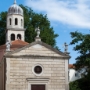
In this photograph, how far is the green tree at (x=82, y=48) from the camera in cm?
3077

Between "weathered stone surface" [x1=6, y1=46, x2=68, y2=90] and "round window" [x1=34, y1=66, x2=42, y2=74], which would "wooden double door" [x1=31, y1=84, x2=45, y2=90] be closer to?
"weathered stone surface" [x1=6, y1=46, x2=68, y2=90]

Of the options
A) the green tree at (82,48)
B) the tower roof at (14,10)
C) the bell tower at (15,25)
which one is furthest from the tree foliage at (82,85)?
the tower roof at (14,10)

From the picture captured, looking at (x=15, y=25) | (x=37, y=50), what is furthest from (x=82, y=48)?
(x=15, y=25)

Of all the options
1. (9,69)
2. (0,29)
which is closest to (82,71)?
(9,69)

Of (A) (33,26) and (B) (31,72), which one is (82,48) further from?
(A) (33,26)

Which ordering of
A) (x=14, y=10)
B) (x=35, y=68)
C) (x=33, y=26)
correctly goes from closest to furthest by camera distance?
(x=35, y=68) → (x=14, y=10) → (x=33, y=26)

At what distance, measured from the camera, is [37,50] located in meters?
29.0

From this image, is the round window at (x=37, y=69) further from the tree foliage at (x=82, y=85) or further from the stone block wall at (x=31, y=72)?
the tree foliage at (x=82, y=85)

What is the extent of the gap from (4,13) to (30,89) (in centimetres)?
2629

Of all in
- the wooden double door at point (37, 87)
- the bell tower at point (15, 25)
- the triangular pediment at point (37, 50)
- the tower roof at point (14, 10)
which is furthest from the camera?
the tower roof at point (14, 10)

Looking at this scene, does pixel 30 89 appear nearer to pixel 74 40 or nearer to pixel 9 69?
pixel 9 69

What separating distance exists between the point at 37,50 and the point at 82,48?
4.75 meters

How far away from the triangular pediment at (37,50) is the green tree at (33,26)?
19.9 m

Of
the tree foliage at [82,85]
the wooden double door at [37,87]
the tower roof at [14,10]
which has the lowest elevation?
the wooden double door at [37,87]
